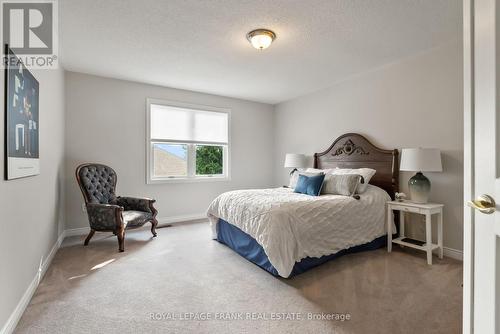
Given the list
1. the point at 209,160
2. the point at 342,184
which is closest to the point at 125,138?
the point at 209,160

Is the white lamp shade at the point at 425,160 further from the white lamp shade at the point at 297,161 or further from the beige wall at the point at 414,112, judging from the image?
the white lamp shade at the point at 297,161

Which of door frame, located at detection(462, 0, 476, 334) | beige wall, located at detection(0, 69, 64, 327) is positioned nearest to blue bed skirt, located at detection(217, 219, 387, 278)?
door frame, located at detection(462, 0, 476, 334)

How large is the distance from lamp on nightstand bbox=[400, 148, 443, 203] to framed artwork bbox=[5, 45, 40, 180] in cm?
364

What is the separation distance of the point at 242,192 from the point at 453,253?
2598 millimetres

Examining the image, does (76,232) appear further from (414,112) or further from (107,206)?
(414,112)

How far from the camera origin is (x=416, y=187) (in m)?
2.92

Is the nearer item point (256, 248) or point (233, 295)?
point (233, 295)

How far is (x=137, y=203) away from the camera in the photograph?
372 centimetres

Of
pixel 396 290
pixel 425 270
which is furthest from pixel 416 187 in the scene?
pixel 396 290

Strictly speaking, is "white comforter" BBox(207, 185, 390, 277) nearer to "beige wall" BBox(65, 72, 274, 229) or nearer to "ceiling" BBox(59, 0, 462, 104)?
"beige wall" BBox(65, 72, 274, 229)

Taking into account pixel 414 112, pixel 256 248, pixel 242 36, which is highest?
pixel 242 36

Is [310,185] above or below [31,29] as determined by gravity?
below

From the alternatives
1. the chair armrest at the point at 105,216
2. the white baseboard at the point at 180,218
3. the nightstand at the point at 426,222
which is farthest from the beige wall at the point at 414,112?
the chair armrest at the point at 105,216

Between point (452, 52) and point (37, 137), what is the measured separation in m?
4.43
